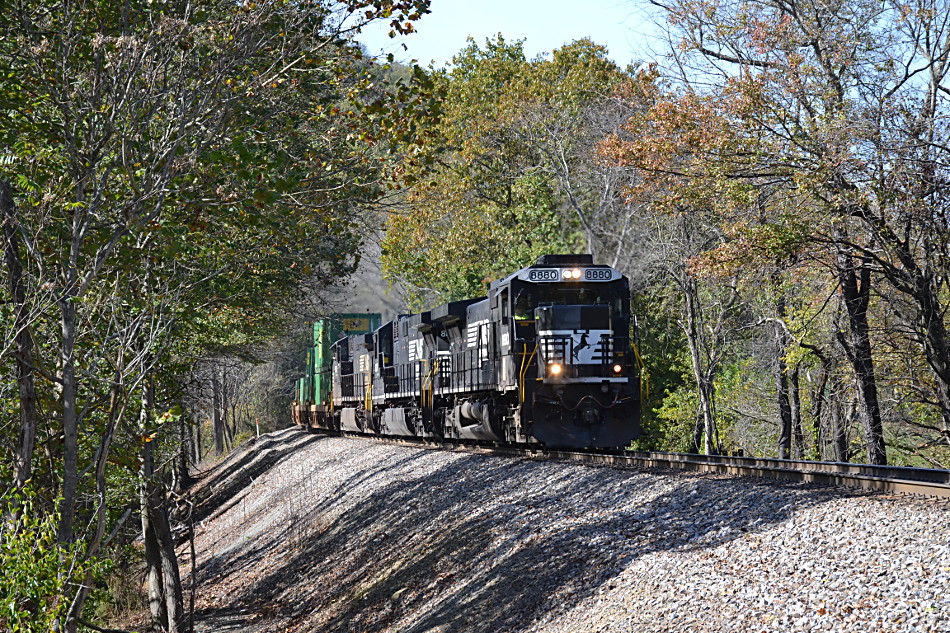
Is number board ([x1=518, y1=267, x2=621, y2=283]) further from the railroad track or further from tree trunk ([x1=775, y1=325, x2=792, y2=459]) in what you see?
tree trunk ([x1=775, y1=325, x2=792, y2=459])

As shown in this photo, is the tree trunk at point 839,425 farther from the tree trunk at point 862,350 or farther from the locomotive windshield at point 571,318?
the locomotive windshield at point 571,318

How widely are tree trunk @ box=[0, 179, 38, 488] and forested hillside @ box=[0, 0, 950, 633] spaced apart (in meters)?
0.04

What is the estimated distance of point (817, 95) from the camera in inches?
682

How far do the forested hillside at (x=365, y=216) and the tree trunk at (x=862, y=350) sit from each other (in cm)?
7

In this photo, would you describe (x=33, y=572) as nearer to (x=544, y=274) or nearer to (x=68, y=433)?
(x=68, y=433)

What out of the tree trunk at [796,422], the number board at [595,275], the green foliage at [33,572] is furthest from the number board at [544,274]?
the tree trunk at [796,422]

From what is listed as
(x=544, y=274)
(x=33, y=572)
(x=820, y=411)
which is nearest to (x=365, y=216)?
(x=544, y=274)

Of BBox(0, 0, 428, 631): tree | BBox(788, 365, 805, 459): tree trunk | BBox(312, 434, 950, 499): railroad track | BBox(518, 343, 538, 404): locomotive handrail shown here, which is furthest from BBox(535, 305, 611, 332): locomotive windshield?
BBox(788, 365, 805, 459): tree trunk

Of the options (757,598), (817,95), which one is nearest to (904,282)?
(817,95)

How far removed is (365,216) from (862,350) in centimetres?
1029

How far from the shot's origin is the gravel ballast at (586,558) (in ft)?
23.0

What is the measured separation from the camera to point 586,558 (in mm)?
9422

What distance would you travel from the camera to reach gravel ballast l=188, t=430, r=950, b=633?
276 inches

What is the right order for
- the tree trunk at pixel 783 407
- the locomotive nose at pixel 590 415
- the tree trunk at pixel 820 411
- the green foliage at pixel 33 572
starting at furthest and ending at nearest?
the tree trunk at pixel 783 407
the tree trunk at pixel 820 411
the locomotive nose at pixel 590 415
the green foliage at pixel 33 572
